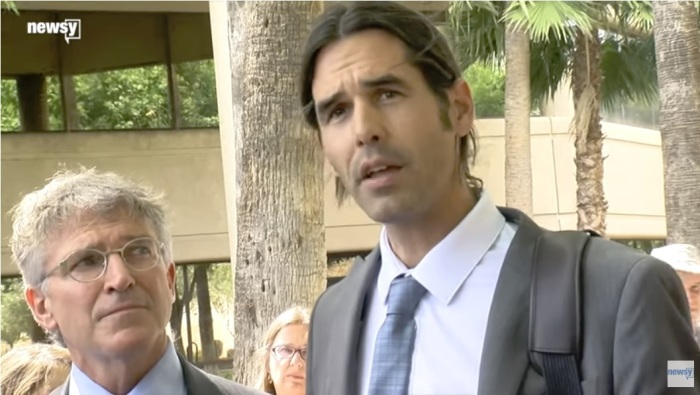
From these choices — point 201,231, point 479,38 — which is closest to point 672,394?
point 479,38

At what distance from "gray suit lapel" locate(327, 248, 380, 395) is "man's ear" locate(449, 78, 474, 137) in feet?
0.90

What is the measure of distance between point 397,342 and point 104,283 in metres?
0.75

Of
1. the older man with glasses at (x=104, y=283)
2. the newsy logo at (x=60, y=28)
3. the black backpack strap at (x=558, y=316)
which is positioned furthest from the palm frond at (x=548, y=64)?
the black backpack strap at (x=558, y=316)

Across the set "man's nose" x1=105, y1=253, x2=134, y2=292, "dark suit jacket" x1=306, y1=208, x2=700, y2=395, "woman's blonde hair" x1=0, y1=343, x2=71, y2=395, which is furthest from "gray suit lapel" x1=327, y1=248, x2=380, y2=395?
"woman's blonde hair" x1=0, y1=343, x2=71, y2=395

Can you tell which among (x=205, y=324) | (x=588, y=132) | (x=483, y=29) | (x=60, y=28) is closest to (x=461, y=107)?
→ (x=588, y=132)

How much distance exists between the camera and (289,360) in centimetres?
418

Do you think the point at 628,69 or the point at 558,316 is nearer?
the point at 558,316

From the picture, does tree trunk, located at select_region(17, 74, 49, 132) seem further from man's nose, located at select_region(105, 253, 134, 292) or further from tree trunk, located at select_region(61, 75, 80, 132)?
man's nose, located at select_region(105, 253, 134, 292)

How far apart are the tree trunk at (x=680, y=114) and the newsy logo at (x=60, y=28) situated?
874cm

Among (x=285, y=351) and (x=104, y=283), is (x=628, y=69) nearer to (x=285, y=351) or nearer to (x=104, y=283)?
(x=285, y=351)

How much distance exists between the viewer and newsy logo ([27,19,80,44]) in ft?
47.0

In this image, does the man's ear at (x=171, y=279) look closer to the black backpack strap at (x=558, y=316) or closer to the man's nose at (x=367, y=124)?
the man's nose at (x=367, y=124)

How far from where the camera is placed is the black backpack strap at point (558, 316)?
1380 mm

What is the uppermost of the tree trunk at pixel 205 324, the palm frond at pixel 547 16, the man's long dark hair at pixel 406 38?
the palm frond at pixel 547 16
